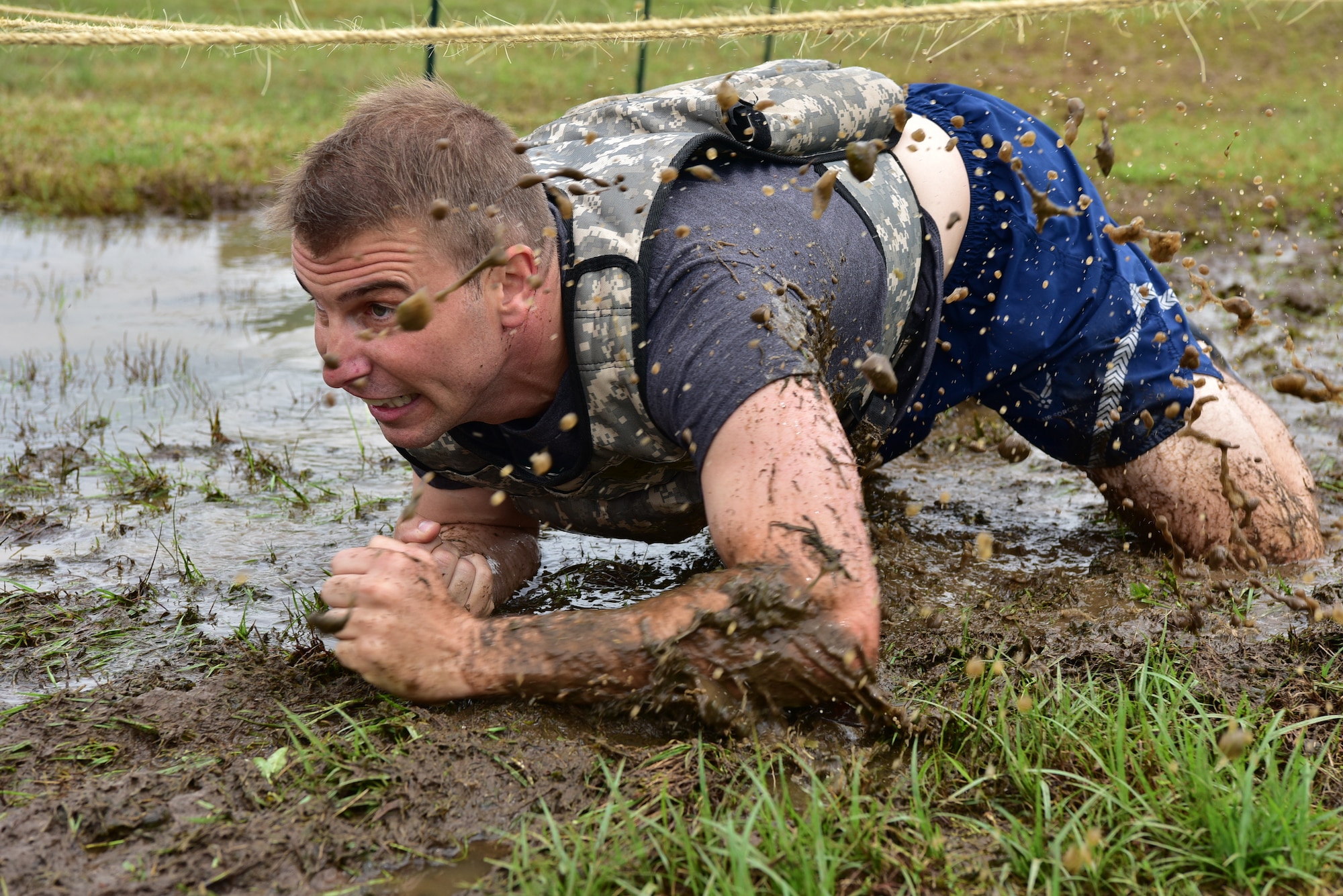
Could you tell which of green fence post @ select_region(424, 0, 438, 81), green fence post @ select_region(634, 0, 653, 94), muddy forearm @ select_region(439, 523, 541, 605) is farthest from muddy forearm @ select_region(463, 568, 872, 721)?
green fence post @ select_region(634, 0, 653, 94)

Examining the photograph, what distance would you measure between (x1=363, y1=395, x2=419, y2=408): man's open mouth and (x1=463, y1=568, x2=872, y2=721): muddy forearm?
0.65 m

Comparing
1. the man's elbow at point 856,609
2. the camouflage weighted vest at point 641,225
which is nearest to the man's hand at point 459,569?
the camouflage weighted vest at point 641,225

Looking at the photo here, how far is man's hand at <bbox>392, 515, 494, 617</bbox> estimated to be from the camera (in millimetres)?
3049

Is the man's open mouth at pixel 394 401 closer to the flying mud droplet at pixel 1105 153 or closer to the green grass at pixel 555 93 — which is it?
the green grass at pixel 555 93

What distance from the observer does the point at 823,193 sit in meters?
2.73

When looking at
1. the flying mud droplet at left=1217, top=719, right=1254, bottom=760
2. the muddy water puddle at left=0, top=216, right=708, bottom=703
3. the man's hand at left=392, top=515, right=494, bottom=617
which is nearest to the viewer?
the flying mud droplet at left=1217, top=719, right=1254, bottom=760

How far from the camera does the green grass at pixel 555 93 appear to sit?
9.65 meters

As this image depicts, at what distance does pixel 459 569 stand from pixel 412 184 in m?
1.08

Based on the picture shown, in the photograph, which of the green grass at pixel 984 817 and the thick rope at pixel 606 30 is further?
the thick rope at pixel 606 30

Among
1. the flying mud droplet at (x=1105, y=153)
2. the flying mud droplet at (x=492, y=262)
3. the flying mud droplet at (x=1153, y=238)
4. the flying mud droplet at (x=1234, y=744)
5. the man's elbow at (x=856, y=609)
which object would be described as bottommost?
the flying mud droplet at (x=1234, y=744)

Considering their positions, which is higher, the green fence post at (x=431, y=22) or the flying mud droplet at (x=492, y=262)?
the green fence post at (x=431, y=22)

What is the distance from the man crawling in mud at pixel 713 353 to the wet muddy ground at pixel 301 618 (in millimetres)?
182

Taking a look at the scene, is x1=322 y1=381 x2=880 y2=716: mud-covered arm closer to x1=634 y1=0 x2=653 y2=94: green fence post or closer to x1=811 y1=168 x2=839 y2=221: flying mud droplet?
x1=811 y1=168 x2=839 y2=221: flying mud droplet

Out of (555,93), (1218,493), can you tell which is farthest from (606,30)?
(555,93)
